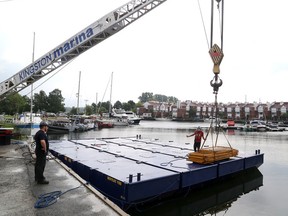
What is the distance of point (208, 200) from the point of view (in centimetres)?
1004

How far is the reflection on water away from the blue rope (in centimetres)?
336

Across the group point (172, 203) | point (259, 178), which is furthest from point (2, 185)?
point (259, 178)

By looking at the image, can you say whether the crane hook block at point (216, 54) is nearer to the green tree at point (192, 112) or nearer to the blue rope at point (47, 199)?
the blue rope at point (47, 199)

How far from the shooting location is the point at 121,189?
7.70 metres

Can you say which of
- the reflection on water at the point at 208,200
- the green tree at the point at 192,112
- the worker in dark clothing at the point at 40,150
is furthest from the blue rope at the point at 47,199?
the green tree at the point at 192,112

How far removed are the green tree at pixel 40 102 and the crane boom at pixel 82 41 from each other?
292ft

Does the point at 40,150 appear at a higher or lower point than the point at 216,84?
lower

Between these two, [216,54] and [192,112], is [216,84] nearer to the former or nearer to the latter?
[216,54]

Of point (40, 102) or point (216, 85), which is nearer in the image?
point (216, 85)

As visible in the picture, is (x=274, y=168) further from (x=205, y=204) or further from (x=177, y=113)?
(x=177, y=113)

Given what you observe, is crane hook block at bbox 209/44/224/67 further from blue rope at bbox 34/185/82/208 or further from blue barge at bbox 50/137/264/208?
blue rope at bbox 34/185/82/208

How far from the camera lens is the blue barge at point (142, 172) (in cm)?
781

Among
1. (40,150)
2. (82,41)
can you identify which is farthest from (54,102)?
(40,150)

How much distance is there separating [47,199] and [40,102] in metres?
98.7
